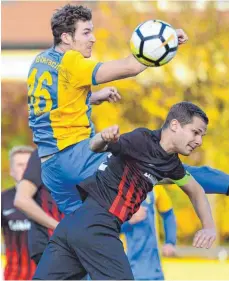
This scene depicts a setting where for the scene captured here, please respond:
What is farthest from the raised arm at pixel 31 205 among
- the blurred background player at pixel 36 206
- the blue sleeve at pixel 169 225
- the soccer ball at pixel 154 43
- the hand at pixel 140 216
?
the soccer ball at pixel 154 43

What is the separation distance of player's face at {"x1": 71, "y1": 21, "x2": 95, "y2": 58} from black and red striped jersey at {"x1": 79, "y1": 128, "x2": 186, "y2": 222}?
98 centimetres

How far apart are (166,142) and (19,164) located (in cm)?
392

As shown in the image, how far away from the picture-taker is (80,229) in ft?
21.2

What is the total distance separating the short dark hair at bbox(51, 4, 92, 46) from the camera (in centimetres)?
737

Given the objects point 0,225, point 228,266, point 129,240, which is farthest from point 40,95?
point 228,266

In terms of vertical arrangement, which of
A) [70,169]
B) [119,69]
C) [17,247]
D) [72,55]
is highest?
[72,55]

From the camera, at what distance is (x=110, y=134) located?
20.3 ft

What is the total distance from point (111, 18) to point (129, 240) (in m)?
10.3

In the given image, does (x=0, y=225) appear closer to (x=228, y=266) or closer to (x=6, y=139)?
(x=228, y=266)

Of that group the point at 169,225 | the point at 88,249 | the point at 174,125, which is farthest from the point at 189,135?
the point at 169,225

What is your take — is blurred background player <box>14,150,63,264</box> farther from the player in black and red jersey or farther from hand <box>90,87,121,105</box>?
the player in black and red jersey

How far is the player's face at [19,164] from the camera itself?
10.3 metres

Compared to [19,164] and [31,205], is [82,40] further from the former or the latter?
[19,164]

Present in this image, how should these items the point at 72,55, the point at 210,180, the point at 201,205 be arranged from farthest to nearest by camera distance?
the point at 210,180, the point at 72,55, the point at 201,205
